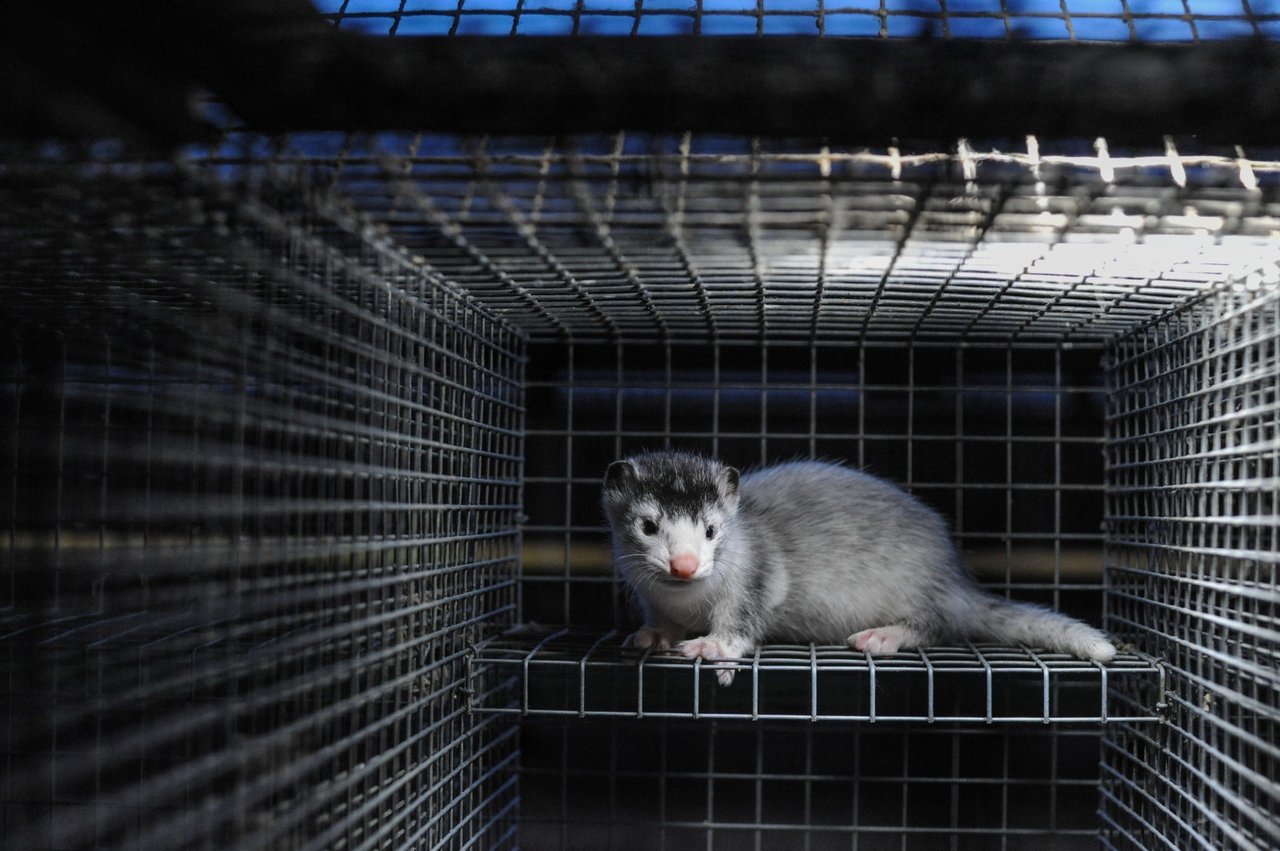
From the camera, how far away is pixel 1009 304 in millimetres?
2053

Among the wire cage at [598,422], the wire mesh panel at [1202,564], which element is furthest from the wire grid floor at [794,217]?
the wire mesh panel at [1202,564]

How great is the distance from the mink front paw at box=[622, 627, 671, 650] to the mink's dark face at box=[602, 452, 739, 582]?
116 mm

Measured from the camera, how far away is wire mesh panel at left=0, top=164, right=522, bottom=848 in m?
1.16

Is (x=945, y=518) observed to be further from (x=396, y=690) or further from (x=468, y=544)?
(x=396, y=690)

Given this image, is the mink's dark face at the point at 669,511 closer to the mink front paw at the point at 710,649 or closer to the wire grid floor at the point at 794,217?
the mink front paw at the point at 710,649

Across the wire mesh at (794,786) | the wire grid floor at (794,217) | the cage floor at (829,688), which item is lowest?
the wire mesh at (794,786)

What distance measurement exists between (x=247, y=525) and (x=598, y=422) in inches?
52.2

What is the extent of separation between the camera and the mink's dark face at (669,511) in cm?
222

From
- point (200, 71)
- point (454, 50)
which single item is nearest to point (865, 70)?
point (454, 50)

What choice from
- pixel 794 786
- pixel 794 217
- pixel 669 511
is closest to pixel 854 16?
pixel 794 217

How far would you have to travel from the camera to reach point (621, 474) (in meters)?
2.32

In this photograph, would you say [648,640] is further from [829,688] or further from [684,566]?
[829,688]

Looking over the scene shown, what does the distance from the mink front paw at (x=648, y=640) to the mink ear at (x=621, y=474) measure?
0.31 metres

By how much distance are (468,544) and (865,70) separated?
1423mm
